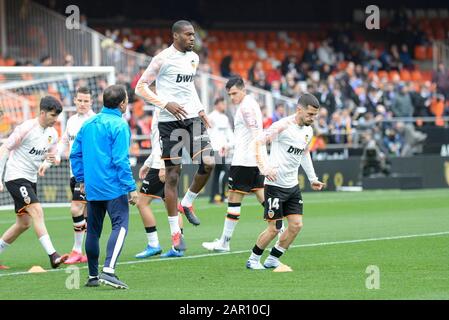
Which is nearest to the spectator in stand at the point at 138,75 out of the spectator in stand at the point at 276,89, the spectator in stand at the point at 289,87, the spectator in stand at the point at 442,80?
the spectator in stand at the point at 276,89

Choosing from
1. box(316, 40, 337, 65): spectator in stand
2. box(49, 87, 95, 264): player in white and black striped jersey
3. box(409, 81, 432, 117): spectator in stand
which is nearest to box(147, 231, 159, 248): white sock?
box(49, 87, 95, 264): player in white and black striped jersey

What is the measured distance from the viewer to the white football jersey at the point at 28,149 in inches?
509

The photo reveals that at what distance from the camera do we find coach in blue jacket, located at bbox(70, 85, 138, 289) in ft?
34.9

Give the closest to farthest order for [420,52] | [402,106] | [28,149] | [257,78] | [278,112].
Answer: [28,149]
[278,112]
[257,78]
[402,106]
[420,52]

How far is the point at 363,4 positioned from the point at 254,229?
25.3 metres

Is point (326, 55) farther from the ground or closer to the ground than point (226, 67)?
farther from the ground

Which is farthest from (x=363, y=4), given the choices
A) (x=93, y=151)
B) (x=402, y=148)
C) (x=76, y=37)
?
(x=93, y=151)

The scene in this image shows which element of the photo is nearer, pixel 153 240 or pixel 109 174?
pixel 109 174

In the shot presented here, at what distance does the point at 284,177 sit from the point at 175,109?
6.00 feet

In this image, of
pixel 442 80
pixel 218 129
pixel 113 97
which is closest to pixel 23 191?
pixel 113 97

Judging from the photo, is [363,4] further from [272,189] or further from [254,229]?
[272,189]

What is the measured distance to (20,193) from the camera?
12930 mm

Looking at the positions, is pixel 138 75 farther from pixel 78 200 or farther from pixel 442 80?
pixel 78 200

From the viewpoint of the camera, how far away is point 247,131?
48.5 ft
